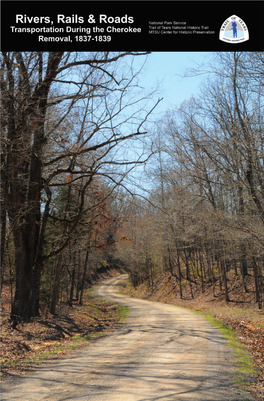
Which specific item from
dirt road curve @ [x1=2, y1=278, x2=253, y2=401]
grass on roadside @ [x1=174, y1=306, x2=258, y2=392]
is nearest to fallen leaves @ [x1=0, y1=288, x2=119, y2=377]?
dirt road curve @ [x1=2, y1=278, x2=253, y2=401]

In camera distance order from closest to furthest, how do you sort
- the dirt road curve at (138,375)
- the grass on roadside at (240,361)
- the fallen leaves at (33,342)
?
the dirt road curve at (138,375), the grass on roadside at (240,361), the fallen leaves at (33,342)

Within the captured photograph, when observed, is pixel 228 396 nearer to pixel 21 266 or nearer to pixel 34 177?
pixel 21 266

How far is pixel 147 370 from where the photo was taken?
6.44m

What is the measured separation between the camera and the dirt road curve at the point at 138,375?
5.01m

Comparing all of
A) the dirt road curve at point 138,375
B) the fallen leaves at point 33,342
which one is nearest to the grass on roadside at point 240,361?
the dirt road curve at point 138,375

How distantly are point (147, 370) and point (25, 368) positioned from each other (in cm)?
259

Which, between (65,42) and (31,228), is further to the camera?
(31,228)

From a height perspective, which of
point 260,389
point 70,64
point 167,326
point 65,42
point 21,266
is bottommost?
point 167,326

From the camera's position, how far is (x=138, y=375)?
6.11 m

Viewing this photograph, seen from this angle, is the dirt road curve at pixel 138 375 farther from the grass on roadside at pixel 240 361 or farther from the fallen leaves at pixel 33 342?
the fallen leaves at pixel 33 342

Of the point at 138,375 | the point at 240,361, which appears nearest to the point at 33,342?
the point at 138,375

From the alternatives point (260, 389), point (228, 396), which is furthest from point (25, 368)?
point (260, 389)

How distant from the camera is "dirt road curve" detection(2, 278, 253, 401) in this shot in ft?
16.4

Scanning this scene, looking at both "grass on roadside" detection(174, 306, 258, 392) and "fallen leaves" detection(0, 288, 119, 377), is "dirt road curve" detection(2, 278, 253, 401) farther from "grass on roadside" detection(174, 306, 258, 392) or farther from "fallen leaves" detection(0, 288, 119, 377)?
"fallen leaves" detection(0, 288, 119, 377)
